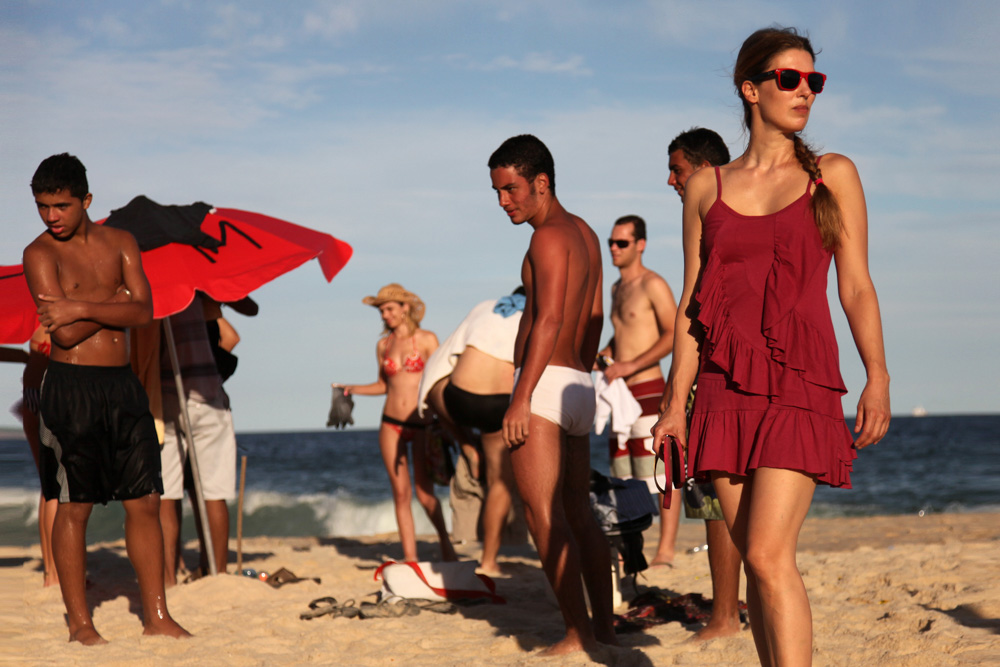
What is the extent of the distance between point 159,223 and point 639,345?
11.0ft

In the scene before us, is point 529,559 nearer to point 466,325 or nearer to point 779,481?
point 466,325

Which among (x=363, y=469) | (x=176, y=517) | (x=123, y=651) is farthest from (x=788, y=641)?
(x=363, y=469)

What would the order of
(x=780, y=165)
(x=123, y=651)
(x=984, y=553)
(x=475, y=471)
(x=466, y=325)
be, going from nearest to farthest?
(x=780, y=165) < (x=123, y=651) < (x=466, y=325) < (x=984, y=553) < (x=475, y=471)

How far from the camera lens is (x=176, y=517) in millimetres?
6082

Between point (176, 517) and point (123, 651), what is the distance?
1.95m

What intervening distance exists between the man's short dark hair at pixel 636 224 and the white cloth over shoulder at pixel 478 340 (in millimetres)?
1465

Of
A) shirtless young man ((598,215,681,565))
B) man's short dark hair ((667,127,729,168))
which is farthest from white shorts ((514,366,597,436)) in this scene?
shirtless young man ((598,215,681,565))

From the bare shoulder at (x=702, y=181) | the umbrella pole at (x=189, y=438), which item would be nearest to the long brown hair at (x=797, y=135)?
the bare shoulder at (x=702, y=181)

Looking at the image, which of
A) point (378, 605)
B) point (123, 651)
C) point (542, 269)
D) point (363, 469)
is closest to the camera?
point (542, 269)

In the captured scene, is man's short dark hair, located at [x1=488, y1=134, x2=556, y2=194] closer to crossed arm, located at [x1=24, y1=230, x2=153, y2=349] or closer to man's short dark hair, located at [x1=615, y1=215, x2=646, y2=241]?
crossed arm, located at [x1=24, y1=230, x2=153, y2=349]

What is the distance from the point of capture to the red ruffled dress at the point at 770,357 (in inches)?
91.8

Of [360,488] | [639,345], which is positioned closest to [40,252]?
[639,345]

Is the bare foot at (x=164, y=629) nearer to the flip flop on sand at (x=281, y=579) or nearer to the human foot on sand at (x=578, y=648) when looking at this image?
the flip flop on sand at (x=281, y=579)

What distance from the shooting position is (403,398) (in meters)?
7.04
